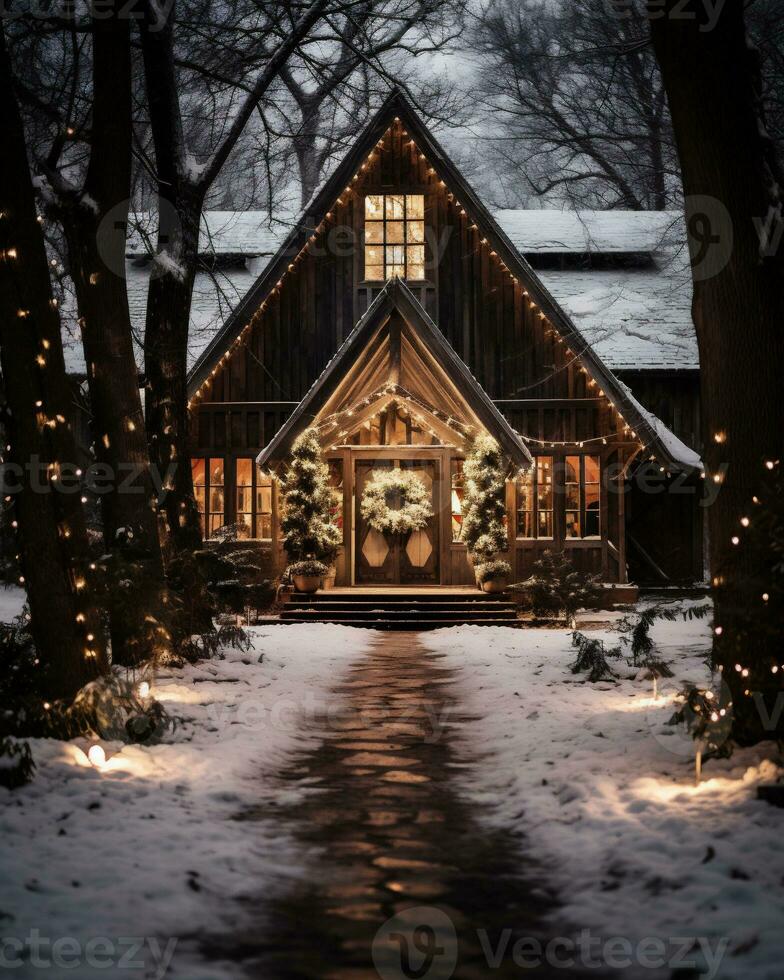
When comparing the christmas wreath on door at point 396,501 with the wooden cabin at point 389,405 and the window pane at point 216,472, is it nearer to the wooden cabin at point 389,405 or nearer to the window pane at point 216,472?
the wooden cabin at point 389,405

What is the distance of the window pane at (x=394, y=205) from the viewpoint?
19516mm

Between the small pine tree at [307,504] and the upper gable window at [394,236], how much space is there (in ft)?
12.9

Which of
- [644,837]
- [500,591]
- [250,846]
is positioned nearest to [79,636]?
[250,846]

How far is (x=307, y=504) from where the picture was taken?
17656mm

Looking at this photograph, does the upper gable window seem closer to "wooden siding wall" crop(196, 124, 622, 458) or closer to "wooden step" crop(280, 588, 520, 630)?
"wooden siding wall" crop(196, 124, 622, 458)

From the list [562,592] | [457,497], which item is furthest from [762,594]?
[457,497]

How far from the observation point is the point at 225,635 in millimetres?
11516

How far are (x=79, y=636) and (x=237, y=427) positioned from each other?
40.6 ft

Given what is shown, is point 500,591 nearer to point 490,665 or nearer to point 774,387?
point 490,665

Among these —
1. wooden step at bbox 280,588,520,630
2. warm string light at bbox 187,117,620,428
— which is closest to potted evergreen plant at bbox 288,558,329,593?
wooden step at bbox 280,588,520,630

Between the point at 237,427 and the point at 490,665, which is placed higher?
the point at 237,427

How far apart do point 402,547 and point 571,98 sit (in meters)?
13.3

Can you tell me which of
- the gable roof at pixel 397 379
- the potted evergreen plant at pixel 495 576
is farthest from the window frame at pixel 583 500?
the potted evergreen plant at pixel 495 576

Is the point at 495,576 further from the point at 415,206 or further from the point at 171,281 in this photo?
the point at 171,281
